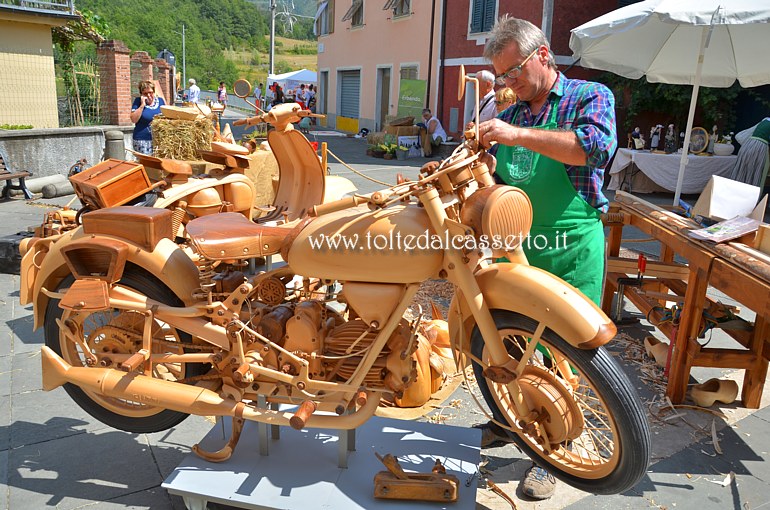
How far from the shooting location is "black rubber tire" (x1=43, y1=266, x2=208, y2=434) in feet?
8.46

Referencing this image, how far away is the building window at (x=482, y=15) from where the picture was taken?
16266 mm

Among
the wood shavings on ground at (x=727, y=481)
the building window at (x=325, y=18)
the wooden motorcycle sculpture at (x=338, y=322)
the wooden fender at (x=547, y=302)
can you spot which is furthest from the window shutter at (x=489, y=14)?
the wooden fender at (x=547, y=302)

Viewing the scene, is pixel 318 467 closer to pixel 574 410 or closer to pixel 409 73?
pixel 574 410

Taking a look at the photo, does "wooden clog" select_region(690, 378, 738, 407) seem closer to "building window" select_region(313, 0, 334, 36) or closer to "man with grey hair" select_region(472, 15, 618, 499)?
"man with grey hair" select_region(472, 15, 618, 499)

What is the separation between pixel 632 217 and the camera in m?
4.75

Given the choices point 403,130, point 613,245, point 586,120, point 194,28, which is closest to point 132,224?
point 586,120

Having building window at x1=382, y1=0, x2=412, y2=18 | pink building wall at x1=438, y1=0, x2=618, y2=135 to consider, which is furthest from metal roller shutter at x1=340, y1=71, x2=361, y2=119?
pink building wall at x1=438, y1=0, x2=618, y2=135

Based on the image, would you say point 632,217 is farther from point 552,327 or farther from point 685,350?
point 552,327

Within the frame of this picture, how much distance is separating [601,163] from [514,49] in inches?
21.3

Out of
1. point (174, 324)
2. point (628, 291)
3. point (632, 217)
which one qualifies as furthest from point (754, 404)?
point (174, 324)

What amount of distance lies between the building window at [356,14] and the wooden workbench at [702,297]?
21.3 metres

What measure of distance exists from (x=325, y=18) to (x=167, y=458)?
1065 inches

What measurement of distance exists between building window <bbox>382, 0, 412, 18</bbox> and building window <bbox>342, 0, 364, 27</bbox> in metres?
2.82

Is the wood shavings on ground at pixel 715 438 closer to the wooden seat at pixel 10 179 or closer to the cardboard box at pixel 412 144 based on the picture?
the wooden seat at pixel 10 179
